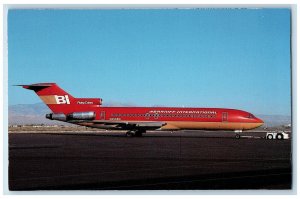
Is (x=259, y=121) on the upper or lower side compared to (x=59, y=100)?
lower

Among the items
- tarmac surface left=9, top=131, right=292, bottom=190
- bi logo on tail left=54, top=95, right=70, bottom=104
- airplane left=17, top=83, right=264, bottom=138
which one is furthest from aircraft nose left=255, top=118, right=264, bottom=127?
tarmac surface left=9, top=131, right=292, bottom=190

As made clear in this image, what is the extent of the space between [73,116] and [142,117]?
19.6ft

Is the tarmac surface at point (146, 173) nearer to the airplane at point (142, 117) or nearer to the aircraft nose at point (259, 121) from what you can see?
the airplane at point (142, 117)

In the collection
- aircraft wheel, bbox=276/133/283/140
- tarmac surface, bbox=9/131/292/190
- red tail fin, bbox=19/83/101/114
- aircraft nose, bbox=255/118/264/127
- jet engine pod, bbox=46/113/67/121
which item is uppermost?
red tail fin, bbox=19/83/101/114

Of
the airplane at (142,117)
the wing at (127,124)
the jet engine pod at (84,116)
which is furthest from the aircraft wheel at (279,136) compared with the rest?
the jet engine pod at (84,116)

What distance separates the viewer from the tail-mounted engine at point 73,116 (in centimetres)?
4194

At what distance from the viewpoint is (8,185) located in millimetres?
11641

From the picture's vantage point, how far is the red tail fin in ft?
143

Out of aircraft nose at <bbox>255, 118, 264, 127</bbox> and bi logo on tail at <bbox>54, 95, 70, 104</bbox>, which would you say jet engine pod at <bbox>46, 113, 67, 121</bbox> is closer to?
bi logo on tail at <bbox>54, 95, 70, 104</bbox>

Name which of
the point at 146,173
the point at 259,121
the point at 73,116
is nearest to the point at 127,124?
the point at 73,116

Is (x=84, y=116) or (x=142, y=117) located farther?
(x=84, y=116)

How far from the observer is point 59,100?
44.2 meters

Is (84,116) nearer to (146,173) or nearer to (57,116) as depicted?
(57,116)
